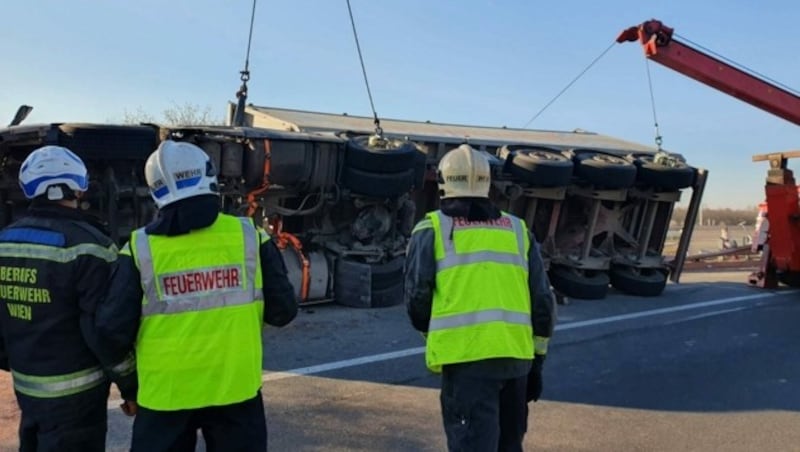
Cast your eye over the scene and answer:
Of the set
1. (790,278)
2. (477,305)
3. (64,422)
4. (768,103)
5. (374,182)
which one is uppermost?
(768,103)

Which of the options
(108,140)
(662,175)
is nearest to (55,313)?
(108,140)

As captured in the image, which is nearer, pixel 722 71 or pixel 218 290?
pixel 218 290

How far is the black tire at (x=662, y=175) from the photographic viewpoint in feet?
30.8

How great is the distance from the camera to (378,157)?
7355 mm

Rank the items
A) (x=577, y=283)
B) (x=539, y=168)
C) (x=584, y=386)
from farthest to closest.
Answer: (x=577, y=283) → (x=539, y=168) → (x=584, y=386)

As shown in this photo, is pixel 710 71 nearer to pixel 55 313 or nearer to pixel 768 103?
pixel 768 103

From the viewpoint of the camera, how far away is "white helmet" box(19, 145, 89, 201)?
100 inches

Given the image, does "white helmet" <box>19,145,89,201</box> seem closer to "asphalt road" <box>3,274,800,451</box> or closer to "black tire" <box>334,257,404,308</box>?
"asphalt road" <box>3,274,800,451</box>

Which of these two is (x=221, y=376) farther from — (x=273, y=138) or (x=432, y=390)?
(x=273, y=138)

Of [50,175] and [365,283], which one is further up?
[50,175]

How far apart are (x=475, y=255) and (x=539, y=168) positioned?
19.4 ft

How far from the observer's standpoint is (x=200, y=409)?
2.39m

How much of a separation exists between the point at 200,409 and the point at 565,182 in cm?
693

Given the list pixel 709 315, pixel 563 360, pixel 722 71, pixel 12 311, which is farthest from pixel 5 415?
pixel 722 71
